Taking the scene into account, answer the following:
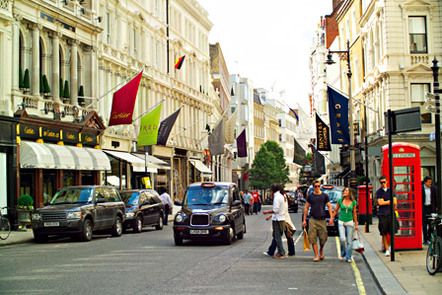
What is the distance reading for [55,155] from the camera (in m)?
30.8

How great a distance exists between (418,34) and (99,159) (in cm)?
1990

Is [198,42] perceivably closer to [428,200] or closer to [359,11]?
[359,11]

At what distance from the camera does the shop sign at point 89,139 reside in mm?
35531

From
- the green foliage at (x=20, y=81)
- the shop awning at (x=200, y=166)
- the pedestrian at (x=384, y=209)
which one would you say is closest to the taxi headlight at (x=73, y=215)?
the green foliage at (x=20, y=81)

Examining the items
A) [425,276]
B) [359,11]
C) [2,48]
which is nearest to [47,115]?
[2,48]

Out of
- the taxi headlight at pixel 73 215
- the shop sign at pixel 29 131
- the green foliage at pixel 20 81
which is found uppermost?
the green foliage at pixel 20 81

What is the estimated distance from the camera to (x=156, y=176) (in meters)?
49.5

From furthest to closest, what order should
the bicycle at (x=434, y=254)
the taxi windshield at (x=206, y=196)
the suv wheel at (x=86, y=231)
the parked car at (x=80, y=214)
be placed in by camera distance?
the suv wheel at (x=86, y=231) → the parked car at (x=80, y=214) → the taxi windshield at (x=206, y=196) → the bicycle at (x=434, y=254)

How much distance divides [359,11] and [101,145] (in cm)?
2319

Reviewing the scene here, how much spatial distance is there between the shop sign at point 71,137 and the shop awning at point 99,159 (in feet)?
2.87

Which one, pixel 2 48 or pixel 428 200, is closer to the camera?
pixel 428 200

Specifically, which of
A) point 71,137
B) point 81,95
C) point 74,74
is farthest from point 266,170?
point 71,137

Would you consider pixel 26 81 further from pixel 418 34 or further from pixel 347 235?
pixel 418 34

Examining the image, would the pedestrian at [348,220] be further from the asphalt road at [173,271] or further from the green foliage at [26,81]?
the green foliage at [26,81]
